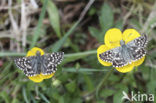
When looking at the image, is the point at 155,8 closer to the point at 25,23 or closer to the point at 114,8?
the point at 114,8

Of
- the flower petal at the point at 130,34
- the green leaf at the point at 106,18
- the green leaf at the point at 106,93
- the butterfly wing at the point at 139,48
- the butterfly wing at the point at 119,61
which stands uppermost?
the green leaf at the point at 106,18

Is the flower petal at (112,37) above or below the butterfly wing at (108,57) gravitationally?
above

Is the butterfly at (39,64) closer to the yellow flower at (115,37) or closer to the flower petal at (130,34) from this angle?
the yellow flower at (115,37)

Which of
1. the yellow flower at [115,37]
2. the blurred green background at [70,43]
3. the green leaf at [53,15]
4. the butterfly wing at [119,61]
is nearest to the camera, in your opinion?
the butterfly wing at [119,61]

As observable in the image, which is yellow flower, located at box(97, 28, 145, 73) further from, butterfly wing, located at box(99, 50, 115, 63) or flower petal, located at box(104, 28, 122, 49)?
butterfly wing, located at box(99, 50, 115, 63)

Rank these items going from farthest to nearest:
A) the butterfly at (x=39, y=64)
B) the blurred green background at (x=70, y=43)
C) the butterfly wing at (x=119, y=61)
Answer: the blurred green background at (x=70, y=43) → the butterfly at (x=39, y=64) → the butterfly wing at (x=119, y=61)

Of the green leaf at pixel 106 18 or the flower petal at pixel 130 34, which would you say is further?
the green leaf at pixel 106 18

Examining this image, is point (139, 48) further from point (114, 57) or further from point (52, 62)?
point (52, 62)

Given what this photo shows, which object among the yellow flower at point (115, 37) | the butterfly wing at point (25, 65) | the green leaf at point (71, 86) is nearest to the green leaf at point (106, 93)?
the green leaf at point (71, 86)
